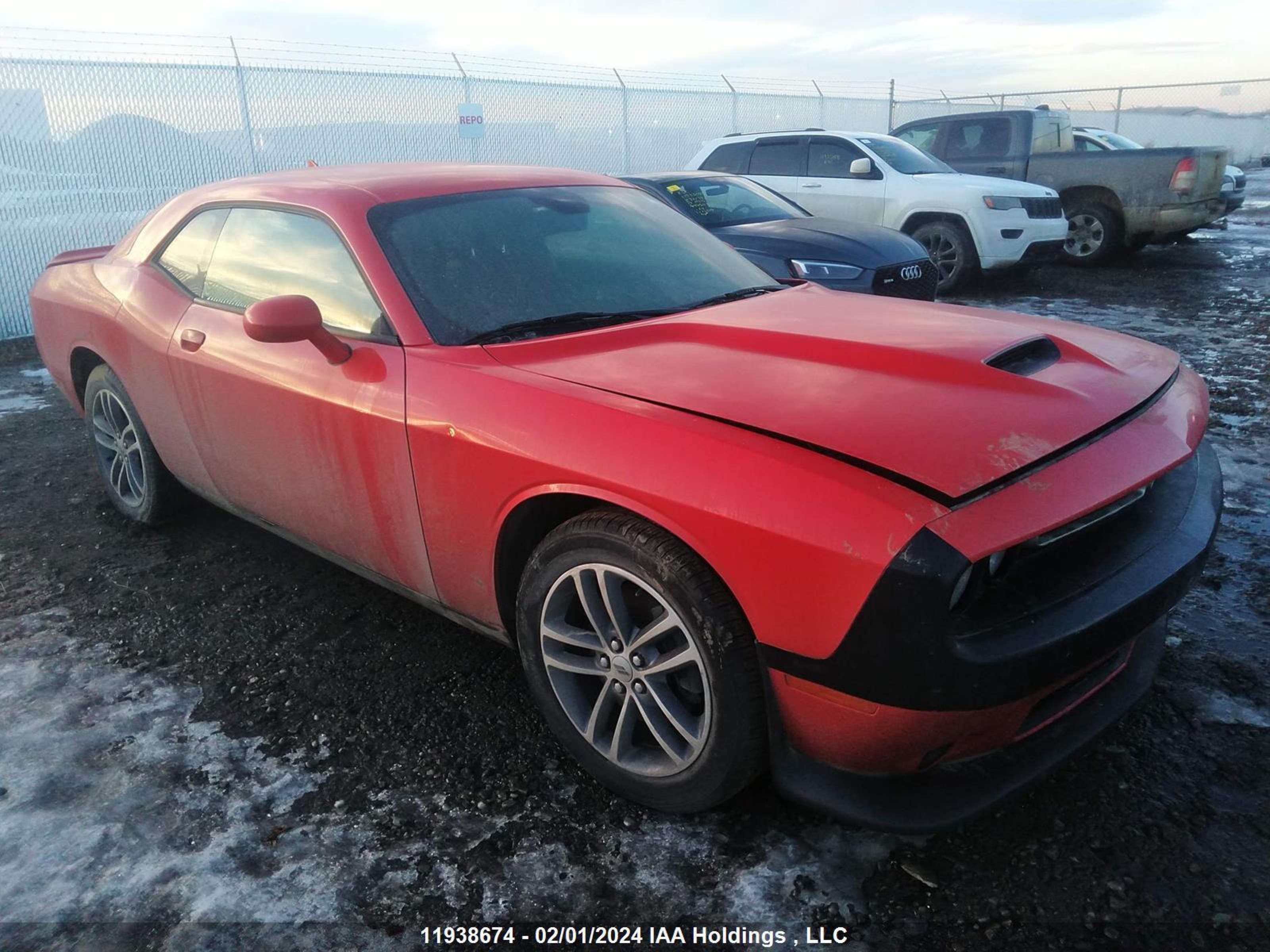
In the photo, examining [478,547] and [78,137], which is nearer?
[478,547]

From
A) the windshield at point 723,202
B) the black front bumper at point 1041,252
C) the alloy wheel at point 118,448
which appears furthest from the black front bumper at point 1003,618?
the black front bumper at point 1041,252

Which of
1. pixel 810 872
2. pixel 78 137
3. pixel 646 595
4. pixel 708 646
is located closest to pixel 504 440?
pixel 646 595

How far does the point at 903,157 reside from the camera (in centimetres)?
978

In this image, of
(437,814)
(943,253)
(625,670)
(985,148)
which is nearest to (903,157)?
(943,253)

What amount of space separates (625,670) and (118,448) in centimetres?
291

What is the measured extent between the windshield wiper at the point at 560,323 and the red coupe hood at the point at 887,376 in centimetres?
7

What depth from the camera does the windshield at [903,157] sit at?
31.4 ft

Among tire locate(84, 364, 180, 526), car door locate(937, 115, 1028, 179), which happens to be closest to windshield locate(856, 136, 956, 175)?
car door locate(937, 115, 1028, 179)

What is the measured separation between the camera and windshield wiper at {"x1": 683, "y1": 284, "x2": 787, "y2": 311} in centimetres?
289

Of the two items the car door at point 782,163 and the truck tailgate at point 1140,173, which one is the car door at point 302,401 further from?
the truck tailgate at point 1140,173

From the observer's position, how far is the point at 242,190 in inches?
131

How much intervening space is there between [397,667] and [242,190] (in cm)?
180

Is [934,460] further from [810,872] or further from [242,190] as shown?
[242,190]

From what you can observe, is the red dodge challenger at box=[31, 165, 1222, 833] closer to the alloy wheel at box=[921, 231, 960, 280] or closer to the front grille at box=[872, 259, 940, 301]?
the front grille at box=[872, 259, 940, 301]
